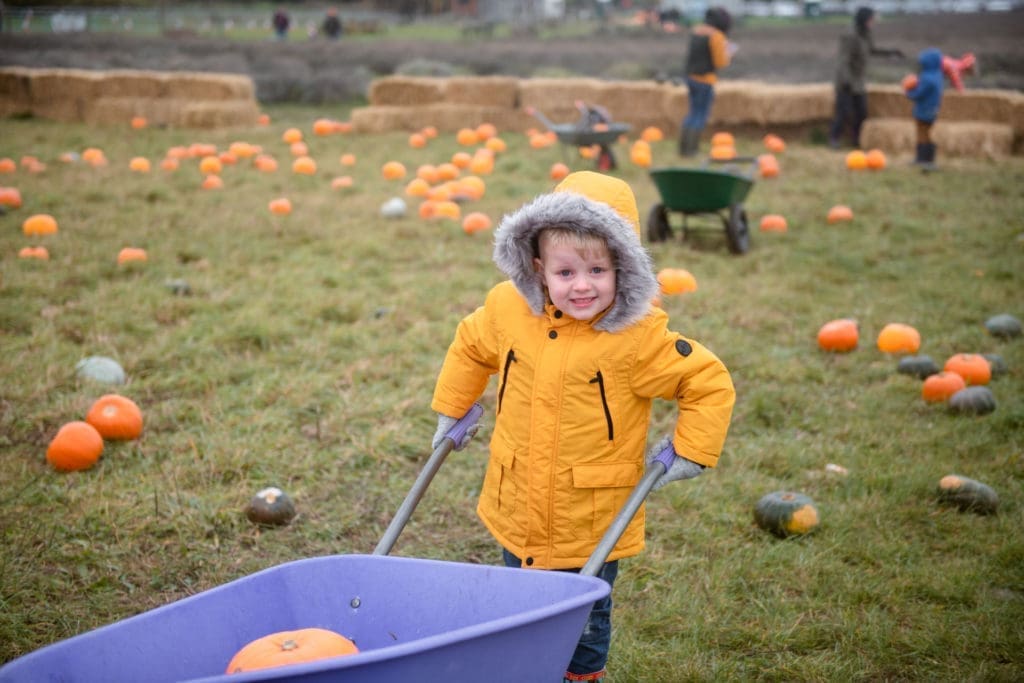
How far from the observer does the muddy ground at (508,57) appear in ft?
69.7

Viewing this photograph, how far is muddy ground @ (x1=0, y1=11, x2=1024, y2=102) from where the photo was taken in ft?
69.7

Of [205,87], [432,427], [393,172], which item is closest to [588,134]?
[393,172]

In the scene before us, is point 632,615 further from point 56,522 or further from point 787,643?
point 56,522

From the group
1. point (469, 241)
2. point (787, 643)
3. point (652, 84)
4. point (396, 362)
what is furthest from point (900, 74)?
point (787, 643)

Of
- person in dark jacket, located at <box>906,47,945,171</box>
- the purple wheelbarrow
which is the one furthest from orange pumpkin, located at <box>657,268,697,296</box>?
person in dark jacket, located at <box>906,47,945,171</box>

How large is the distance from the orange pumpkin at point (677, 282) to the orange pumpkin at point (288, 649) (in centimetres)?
507

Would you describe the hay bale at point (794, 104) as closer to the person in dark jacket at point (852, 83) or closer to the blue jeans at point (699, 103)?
the person in dark jacket at point (852, 83)

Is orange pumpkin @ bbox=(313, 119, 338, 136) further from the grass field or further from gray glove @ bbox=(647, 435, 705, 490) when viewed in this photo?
gray glove @ bbox=(647, 435, 705, 490)

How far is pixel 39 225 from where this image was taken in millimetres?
8141

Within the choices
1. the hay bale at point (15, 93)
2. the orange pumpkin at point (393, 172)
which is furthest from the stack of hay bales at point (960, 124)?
the hay bale at point (15, 93)

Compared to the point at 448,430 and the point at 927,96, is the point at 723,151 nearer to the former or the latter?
the point at 927,96

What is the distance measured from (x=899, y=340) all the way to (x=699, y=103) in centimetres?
799

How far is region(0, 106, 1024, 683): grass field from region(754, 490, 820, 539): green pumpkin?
6 cm

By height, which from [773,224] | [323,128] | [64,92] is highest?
[64,92]
